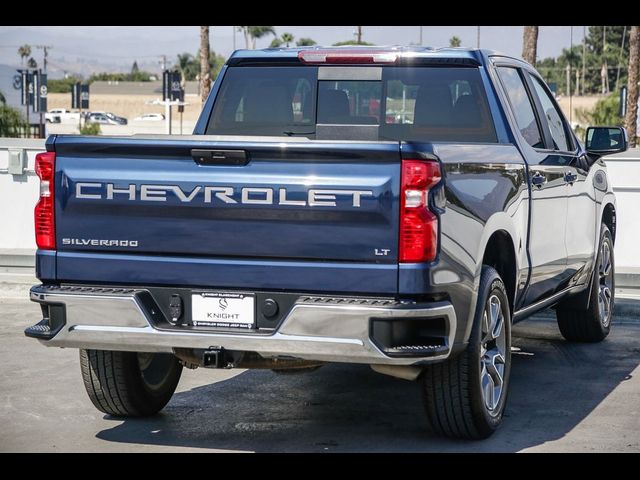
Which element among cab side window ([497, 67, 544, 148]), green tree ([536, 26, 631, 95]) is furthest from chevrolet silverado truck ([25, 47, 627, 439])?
green tree ([536, 26, 631, 95])

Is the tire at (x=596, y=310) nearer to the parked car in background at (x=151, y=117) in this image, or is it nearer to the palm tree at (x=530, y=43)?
the palm tree at (x=530, y=43)

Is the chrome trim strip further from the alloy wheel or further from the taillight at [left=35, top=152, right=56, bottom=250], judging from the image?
the taillight at [left=35, top=152, right=56, bottom=250]

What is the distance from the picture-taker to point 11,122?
170 feet

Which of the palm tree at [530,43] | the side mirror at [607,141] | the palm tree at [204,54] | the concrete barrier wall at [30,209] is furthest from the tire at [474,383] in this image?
the palm tree at [204,54]

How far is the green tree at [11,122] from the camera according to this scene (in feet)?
167

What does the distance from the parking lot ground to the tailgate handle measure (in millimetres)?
1488

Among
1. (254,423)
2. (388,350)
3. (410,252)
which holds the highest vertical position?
(410,252)

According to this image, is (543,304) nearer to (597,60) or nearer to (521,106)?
(521,106)

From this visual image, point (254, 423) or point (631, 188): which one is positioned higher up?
point (631, 188)

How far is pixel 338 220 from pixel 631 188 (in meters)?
8.10

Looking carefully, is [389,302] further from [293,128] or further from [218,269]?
[293,128]

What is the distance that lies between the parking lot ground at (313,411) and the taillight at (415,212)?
1.22m

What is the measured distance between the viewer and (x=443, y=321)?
18.6 ft
